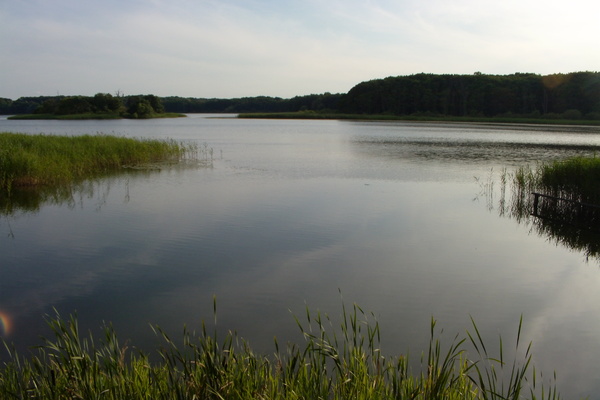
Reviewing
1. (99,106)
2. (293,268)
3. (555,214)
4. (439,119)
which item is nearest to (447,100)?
(439,119)

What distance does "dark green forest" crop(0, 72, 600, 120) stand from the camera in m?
68.8

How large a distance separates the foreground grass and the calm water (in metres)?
1.64

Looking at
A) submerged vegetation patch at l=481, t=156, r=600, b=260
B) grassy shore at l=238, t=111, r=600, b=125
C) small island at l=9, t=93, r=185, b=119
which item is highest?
small island at l=9, t=93, r=185, b=119

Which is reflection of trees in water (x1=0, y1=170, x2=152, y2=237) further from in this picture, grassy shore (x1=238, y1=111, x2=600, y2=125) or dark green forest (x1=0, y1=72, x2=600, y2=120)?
dark green forest (x1=0, y1=72, x2=600, y2=120)

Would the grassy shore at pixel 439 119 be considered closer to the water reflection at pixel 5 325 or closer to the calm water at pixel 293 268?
the calm water at pixel 293 268

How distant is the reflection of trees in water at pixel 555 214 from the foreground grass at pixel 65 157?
10690 millimetres

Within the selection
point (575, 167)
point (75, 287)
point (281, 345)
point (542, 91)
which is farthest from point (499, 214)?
point (542, 91)

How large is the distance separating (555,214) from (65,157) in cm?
1245

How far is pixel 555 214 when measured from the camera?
10.3 meters

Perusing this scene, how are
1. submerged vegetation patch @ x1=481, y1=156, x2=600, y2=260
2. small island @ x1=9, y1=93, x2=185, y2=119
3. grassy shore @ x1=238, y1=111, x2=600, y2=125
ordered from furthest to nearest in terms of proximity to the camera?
small island @ x1=9, y1=93, x2=185, y2=119
grassy shore @ x1=238, y1=111, x2=600, y2=125
submerged vegetation patch @ x1=481, y1=156, x2=600, y2=260

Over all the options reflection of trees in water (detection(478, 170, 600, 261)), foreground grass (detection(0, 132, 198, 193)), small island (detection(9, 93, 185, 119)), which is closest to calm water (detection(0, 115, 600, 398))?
reflection of trees in water (detection(478, 170, 600, 261))

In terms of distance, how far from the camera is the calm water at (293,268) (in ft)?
16.3

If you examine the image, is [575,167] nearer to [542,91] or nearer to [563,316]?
[563,316]

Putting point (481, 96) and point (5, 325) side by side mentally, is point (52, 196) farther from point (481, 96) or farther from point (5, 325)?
point (481, 96)
